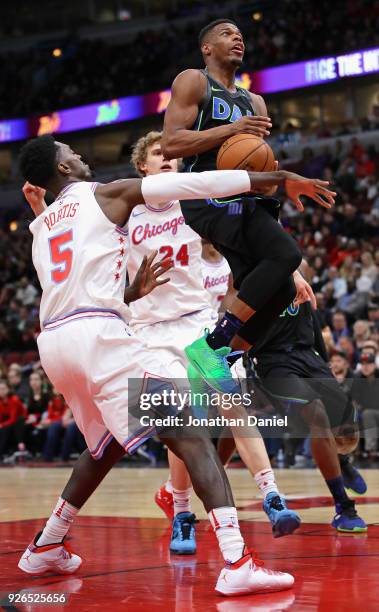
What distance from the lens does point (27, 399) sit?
15.1m

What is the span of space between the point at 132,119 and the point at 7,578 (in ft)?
79.8

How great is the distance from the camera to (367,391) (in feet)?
34.2

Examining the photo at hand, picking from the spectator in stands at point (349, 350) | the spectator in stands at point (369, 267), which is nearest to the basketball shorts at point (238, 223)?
the spectator in stands at point (349, 350)

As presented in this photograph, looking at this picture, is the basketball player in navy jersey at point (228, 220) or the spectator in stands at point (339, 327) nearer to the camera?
the basketball player in navy jersey at point (228, 220)

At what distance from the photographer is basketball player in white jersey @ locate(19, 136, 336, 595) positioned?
3.52 meters

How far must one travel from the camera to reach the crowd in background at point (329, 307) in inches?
452

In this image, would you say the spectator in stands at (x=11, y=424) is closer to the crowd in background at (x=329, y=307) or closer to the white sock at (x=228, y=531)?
the crowd in background at (x=329, y=307)

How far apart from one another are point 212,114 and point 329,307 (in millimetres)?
9415

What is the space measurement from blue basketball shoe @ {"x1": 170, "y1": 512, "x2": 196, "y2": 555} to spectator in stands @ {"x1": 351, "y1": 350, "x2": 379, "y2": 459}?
583 centimetres

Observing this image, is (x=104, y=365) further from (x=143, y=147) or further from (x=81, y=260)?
(x=143, y=147)

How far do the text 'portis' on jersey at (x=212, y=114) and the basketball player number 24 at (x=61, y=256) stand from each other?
973 mm

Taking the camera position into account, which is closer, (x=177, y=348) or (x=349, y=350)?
(x=177, y=348)

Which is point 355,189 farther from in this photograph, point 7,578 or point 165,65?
point 7,578

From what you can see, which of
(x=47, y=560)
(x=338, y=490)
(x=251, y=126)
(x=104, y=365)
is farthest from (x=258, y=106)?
(x=47, y=560)
